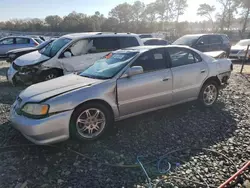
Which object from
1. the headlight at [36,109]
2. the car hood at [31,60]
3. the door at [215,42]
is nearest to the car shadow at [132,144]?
the headlight at [36,109]

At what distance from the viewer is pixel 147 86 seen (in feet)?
13.9

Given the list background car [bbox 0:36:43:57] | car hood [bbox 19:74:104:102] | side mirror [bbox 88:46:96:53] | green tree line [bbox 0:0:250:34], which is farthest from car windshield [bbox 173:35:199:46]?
green tree line [bbox 0:0:250:34]

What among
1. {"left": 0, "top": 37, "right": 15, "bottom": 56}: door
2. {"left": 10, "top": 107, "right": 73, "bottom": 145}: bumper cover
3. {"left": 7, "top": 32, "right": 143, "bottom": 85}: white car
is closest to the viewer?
{"left": 10, "top": 107, "right": 73, "bottom": 145}: bumper cover

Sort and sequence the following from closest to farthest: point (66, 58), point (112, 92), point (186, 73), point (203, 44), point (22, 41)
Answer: point (112, 92), point (186, 73), point (66, 58), point (203, 44), point (22, 41)

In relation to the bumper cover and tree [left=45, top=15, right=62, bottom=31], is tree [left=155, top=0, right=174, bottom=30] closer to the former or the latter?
tree [left=45, top=15, right=62, bottom=31]

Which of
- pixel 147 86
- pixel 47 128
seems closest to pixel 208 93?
pixel 147 86

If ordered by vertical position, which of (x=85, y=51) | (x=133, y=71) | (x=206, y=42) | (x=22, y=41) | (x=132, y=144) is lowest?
(x=132, y=144)

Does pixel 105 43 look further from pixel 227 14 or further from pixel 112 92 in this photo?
pixel 227 14

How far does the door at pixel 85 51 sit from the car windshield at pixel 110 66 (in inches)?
95.9

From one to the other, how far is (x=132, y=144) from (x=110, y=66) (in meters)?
1.52

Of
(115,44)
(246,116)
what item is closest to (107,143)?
(246,116)

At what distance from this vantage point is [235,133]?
4133mm

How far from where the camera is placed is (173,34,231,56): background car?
11844mm

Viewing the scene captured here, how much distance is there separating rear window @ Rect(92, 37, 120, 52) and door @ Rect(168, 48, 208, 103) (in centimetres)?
304
